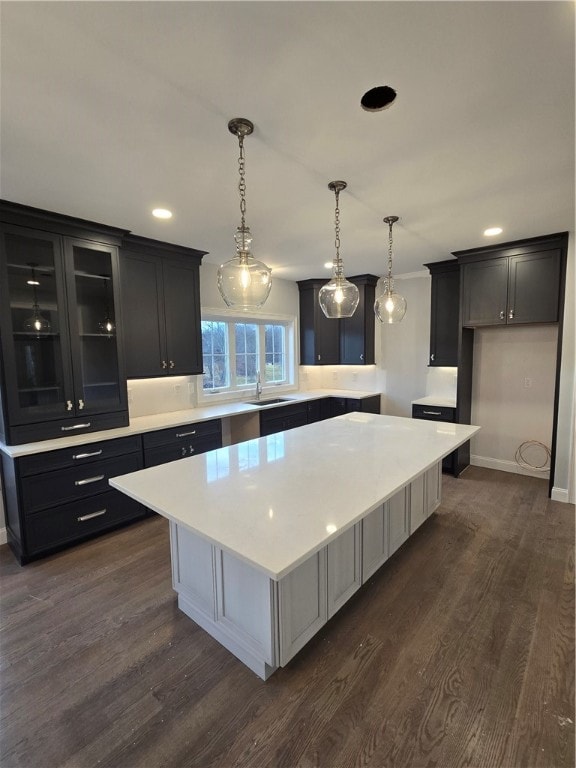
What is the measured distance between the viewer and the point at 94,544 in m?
2.77

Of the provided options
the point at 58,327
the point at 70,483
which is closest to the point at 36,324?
the point at 58,327

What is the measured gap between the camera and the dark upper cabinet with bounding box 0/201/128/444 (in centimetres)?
245

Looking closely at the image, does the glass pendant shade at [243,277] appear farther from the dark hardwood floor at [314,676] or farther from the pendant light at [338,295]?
the dark hardwood floor at [314,676]

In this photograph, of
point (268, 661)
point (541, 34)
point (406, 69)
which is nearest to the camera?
point (541, 34)

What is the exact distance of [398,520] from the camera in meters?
2.54

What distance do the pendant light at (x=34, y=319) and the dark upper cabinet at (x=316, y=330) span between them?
3.41m

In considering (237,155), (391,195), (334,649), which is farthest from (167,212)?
(334,649)

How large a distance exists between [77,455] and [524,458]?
4625 millimetres

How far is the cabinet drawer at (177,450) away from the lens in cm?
311

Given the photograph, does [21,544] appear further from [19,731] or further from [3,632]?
[19,731]

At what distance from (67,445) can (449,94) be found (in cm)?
302

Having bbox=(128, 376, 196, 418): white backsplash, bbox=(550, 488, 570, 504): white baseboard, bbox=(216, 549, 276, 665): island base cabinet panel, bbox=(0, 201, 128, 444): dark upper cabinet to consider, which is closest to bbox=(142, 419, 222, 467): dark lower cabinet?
bbox=(0, 201, 128, 444): dark upper cabinet

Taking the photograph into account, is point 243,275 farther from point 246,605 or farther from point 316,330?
point 316,330

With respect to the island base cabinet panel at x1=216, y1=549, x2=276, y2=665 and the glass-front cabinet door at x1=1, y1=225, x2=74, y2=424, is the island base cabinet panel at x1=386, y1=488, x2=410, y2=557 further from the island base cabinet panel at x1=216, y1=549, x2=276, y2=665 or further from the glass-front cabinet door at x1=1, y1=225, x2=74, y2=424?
the glass-front cabinet door at x1=1, y1=225, x2=74, y2=424
